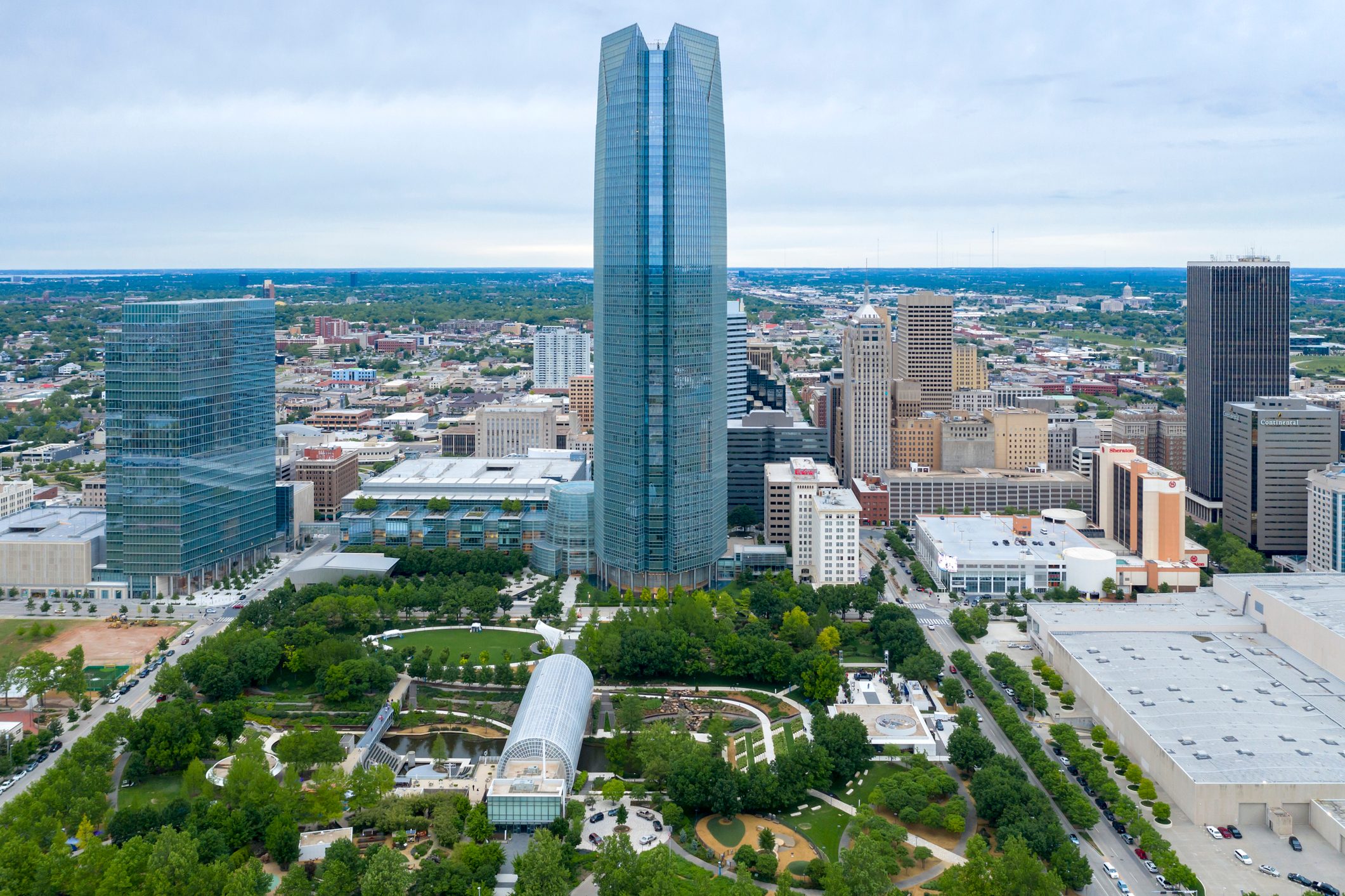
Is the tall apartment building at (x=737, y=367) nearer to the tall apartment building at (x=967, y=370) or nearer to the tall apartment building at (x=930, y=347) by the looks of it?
the tall apartment building at (x=930, y=347)

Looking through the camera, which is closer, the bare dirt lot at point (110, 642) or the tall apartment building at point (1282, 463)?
the bare dirt lot at point (110, 642)

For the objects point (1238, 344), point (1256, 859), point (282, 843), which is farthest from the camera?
point (1238, 344)

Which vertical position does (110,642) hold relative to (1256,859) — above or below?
above

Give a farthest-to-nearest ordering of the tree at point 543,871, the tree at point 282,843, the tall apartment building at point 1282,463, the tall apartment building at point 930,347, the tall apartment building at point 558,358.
A: the tall apartment building at point 558,358 → the tall apartment building at point 930,347 → the tall apartment building at point 1282,463 → the tree at point 282,843 → the tree at point 543,871

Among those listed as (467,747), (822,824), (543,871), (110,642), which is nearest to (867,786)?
(822,824)

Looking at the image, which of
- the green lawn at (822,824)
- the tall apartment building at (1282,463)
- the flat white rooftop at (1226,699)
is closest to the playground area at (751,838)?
the green lawn at (822,824)

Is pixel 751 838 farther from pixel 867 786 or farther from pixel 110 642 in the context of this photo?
pixel 110 642
